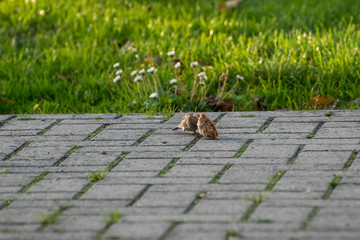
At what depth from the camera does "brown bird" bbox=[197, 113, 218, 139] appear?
12.3ft

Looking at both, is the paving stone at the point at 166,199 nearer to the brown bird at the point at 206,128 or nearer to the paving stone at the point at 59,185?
the paving stone at the point at 59,185

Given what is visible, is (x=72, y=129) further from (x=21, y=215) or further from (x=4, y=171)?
(x=21, y=215)

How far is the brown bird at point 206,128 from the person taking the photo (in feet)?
12.3

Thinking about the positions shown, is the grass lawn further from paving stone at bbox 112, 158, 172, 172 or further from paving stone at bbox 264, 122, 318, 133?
paving stone at bbox 112, 158, 172, 172

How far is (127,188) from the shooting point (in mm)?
2951

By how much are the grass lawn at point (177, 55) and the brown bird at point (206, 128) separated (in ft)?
3.21

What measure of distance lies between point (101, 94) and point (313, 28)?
243 cm

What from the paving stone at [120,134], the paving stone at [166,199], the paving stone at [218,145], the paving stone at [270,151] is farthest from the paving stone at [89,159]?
the paving stone at [270,151]

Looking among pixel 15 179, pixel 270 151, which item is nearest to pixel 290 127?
pixel 270 151

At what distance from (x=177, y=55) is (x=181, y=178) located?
2.87m

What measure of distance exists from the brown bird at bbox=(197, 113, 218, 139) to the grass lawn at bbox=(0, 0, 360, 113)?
98cm

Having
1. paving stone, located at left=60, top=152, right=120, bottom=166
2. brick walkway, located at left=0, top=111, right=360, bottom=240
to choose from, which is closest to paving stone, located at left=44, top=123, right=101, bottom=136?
brick walkway, located at left=0, top=111, right=360, bottom=240

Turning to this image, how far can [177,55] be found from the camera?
580 cm

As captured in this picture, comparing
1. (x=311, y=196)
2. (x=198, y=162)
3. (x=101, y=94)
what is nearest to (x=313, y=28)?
(x=101, y=94)
